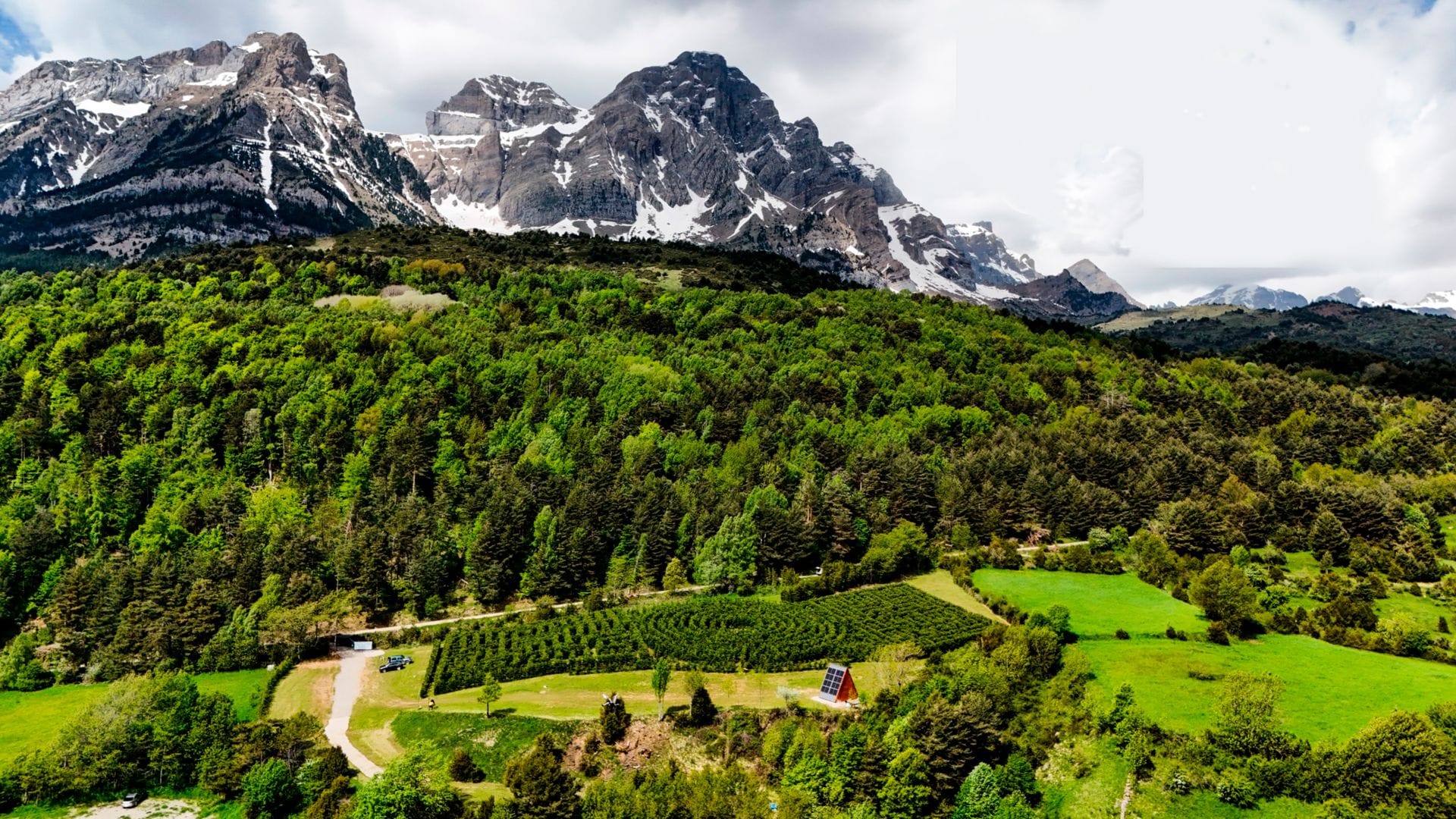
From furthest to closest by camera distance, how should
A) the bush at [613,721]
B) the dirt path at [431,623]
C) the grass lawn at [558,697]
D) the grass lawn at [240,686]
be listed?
the dirt path at [431,623]
the grass lawn at [240,686]
the grass lawn at [558,697]
the bush at [613,721]

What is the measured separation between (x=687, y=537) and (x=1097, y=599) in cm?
4141

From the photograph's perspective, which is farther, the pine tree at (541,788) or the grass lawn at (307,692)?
the grass lawn at (307,692)

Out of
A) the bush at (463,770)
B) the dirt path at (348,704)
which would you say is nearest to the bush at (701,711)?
the bush at (463,770)

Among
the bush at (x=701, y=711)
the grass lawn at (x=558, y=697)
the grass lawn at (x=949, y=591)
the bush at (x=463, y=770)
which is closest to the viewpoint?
the bush at (x=463, y=770)

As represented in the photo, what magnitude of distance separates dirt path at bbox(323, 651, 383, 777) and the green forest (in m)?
1.82

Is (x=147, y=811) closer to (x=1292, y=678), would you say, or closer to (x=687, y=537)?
(x=687, y=537)

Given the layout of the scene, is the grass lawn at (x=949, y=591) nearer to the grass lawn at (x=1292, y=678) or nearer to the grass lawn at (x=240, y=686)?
the grass lawn at (x=1292, y=678)

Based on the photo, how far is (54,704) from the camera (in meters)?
56.7

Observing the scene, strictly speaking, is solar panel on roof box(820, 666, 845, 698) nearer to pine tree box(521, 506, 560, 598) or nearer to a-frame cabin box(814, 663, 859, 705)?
a-frame cabin box(814, 663, 859, 705)

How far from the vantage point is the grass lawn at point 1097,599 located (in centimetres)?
6038

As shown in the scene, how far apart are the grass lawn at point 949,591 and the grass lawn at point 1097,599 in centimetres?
192

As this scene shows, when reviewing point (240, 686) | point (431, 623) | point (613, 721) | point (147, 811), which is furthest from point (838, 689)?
point (240, 686)

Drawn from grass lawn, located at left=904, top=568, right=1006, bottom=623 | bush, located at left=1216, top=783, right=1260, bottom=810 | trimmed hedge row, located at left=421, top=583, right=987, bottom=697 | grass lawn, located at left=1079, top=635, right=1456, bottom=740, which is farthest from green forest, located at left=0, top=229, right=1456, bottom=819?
grass lawn, located at left=904, top=568, right=1006, bottom=623

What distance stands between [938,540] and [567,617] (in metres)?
44.9
